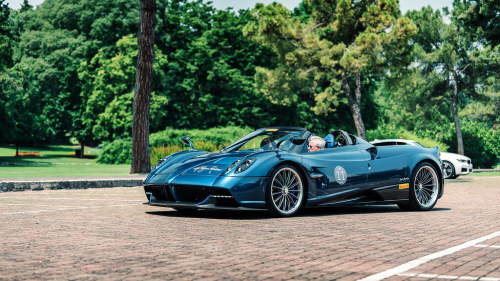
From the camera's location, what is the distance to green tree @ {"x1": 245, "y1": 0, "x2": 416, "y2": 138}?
1383 inches

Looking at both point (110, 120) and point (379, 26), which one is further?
point (110, 120)

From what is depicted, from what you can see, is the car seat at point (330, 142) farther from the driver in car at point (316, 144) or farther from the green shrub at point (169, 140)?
the green shrub at point (169, 140)

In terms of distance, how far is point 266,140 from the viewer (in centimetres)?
1061

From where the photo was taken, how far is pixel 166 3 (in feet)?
172

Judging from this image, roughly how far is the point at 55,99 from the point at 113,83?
9050mm

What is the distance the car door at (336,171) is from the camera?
32.7 feet

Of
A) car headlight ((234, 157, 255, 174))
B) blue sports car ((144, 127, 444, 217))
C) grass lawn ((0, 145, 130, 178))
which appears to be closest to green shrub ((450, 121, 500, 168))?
grass lawn ((0, 145, 130, 178))

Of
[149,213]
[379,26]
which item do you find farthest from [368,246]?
[379,26]

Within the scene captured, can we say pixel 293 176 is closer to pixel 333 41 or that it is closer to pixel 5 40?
pixel 333 41

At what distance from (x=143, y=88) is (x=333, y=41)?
19.0 m

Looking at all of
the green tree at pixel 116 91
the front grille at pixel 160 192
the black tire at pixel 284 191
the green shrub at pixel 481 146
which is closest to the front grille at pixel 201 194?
the front grille at pixel 160 192

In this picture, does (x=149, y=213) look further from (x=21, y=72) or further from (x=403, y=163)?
(x=21, y=72)

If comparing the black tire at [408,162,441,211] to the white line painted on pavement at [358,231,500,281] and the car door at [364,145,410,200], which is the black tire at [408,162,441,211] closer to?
the car door at [364,145,410,200]

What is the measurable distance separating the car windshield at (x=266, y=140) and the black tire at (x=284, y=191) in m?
0.65
